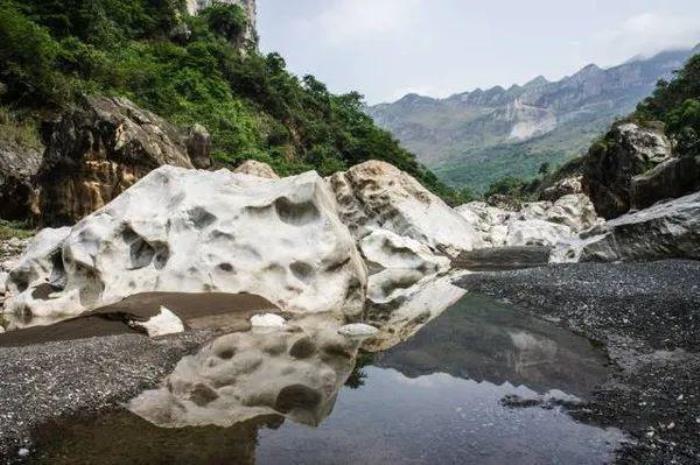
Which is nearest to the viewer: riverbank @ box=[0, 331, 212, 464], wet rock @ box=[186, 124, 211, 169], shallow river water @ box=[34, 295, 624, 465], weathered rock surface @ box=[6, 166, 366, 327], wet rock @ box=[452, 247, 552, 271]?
shallow river water @ box=[34, 295, 624, 465]

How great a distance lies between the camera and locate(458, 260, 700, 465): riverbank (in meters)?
8.77

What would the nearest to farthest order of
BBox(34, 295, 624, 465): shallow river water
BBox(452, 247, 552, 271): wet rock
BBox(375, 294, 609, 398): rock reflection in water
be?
BBox(34, 295, 624, 465): shallow river water, BBox(375, 294, 609, 398): rock reflection in water, BBox(452, 247, 552, 271): wet rock

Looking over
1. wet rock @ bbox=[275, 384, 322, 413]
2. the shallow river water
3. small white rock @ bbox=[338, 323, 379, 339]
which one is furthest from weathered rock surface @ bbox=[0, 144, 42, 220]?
wet rock @ bbox=[275, 384, 322, 413]

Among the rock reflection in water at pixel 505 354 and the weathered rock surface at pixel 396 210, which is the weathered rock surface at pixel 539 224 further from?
the rock reflection in water at pixel 505 354

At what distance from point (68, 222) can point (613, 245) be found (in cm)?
2590

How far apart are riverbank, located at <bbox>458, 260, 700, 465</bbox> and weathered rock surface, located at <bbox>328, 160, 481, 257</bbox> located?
11.2 m

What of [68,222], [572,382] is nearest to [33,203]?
[68,222]

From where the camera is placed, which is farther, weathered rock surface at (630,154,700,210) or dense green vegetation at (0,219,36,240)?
weathered rock surface at (630,154,700,210)

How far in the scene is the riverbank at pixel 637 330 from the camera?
8766mm

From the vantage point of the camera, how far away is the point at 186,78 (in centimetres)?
5588

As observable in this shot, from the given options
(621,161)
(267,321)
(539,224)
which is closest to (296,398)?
(267,321)

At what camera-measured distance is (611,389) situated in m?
10.8

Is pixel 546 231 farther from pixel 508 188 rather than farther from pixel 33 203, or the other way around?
pixel 508 188

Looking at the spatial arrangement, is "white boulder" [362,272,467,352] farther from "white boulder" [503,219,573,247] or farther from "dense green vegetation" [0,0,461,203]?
"dense green vegetation" [0,0,461,203]
